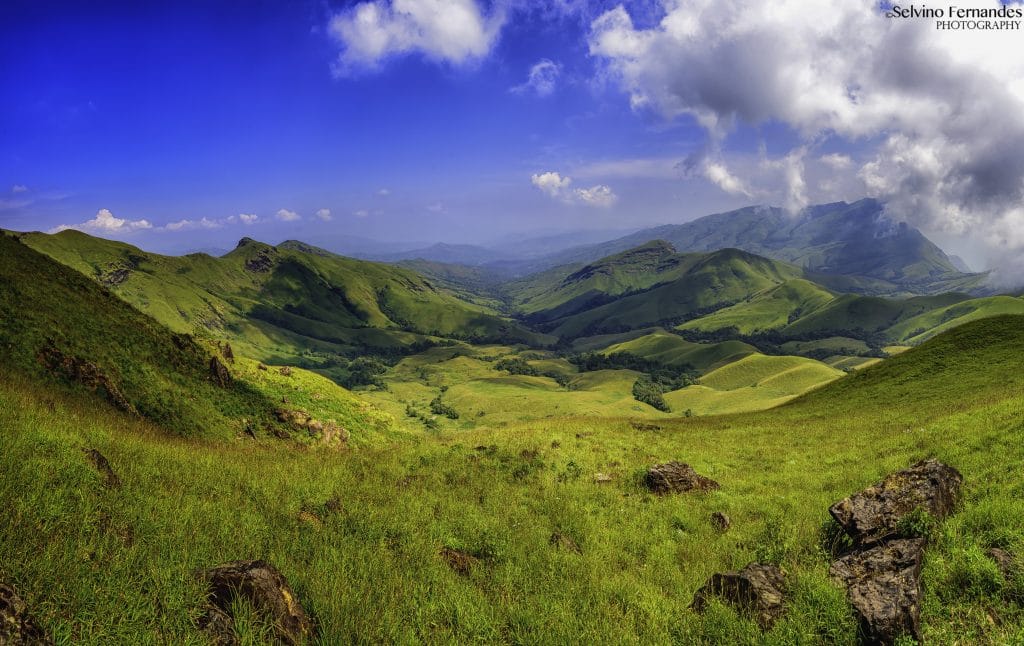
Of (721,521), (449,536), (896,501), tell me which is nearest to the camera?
(896,501)

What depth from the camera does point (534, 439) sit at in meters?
23.4

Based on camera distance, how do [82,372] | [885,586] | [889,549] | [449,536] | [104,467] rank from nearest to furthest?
[885,586] < [889,549] < [104,467] < [449,536] < [82,372]

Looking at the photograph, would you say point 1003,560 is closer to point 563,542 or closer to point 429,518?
point 563,542

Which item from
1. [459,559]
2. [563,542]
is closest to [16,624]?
[459,559]

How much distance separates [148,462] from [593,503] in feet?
41.3

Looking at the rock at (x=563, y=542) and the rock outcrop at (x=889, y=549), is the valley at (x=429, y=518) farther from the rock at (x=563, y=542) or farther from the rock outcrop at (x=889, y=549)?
the rock outcrop at (x=889, y=549)

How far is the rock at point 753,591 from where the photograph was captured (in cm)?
756

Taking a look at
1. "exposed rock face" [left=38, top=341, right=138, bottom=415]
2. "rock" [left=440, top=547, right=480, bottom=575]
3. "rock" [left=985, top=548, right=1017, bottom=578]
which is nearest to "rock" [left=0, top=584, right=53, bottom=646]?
"rock" [left=440, top=547, right=480, bottom=575]

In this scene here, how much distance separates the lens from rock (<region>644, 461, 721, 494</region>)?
648 inches

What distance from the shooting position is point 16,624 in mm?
4375

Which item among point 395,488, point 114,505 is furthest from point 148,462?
point 395,488

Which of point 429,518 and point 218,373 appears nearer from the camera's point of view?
point 429,518

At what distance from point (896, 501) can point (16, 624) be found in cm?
1520

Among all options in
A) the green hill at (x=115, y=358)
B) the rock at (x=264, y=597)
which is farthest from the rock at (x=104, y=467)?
the green hill at (x=115, y=358)
